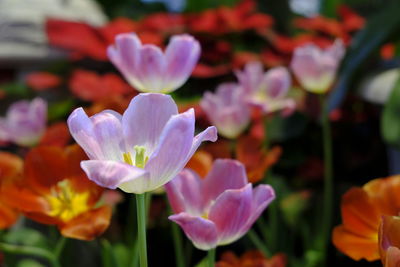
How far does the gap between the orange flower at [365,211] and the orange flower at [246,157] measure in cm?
10

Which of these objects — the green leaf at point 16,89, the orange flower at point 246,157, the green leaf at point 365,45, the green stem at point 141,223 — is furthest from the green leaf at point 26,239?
the green leaf at point 16,89

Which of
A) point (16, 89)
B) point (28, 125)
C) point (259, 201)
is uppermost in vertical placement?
point (259, 201)

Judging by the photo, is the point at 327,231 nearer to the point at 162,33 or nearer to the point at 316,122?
the point at 316,122

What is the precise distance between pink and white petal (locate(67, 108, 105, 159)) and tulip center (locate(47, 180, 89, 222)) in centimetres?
15

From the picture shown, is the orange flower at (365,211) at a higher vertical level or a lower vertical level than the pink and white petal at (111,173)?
lower

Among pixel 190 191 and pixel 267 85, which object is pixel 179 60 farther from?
pixel 267 85

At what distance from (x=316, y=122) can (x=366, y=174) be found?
5.0 inches

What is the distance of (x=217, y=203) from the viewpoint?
1.16 feet

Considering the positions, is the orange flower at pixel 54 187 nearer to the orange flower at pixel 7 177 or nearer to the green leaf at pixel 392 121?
the orange flower at pixel 7 177

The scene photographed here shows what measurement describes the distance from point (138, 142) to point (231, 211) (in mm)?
74

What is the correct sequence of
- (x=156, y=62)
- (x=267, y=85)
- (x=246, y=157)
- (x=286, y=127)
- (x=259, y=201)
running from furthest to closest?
(x=286, y=127)
(x=267, y=85)
(x=246, y=157)
(x=156, y=62)
(x=259, y=201)

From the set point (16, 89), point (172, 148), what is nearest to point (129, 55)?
point (172, 148)

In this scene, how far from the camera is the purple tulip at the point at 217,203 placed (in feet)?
1.14

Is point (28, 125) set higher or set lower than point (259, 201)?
lower
